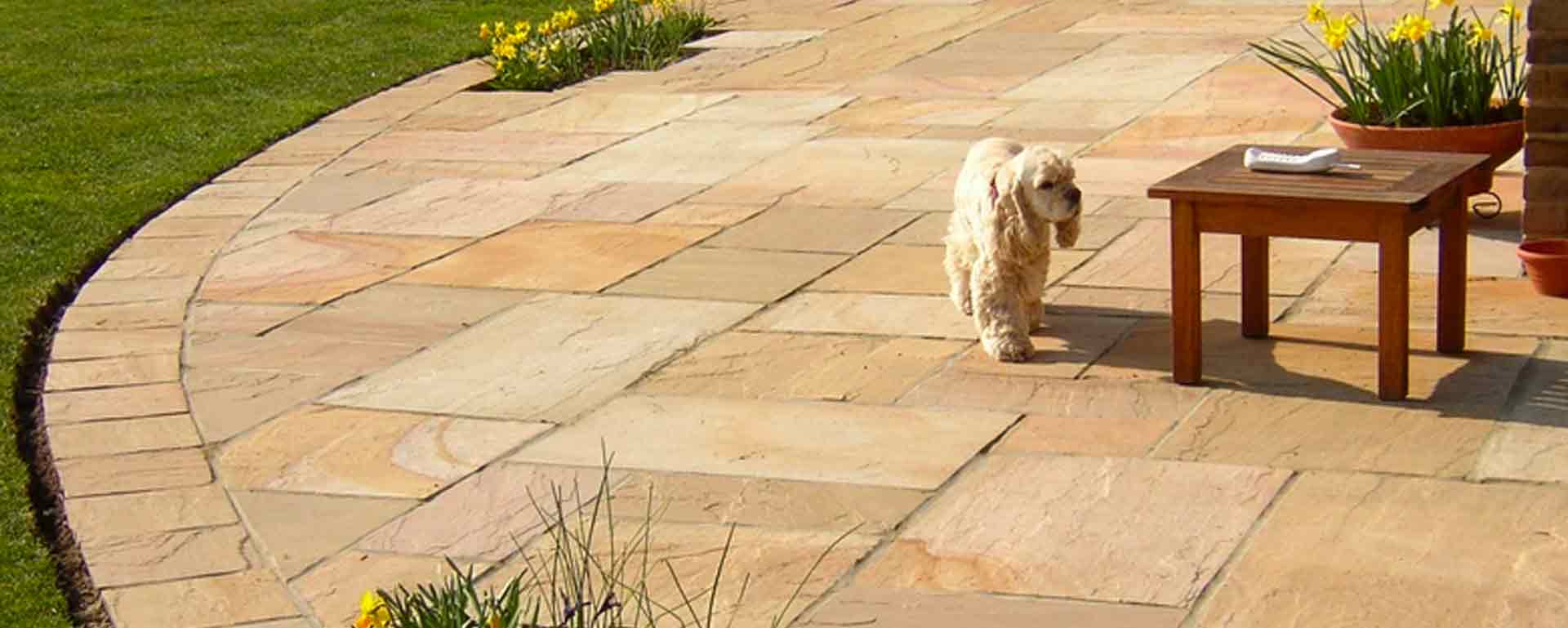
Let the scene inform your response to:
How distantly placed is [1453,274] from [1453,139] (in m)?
1.46

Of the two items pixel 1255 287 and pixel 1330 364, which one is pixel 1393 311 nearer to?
pixel 1330 364

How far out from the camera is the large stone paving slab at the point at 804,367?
234 inches

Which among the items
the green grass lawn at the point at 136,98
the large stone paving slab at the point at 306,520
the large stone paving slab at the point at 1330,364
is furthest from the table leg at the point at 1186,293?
the green grass lawn at the point at 136,98

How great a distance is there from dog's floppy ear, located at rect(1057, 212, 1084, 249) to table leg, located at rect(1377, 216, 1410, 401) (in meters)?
0.87

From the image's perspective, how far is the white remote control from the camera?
5680 mm

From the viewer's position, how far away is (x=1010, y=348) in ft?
19.9

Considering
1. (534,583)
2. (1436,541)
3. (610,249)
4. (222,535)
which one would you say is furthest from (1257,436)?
(610,249)

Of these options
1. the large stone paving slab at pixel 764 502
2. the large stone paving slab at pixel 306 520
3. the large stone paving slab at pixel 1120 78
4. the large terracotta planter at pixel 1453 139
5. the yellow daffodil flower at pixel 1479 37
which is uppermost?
the yellow daffodil flower at pixel 1479 37

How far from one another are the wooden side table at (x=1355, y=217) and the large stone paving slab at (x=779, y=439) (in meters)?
0.60

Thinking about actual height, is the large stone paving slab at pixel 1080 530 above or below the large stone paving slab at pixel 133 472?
below

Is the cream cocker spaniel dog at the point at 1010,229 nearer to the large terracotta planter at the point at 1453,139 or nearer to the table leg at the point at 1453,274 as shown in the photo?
the table leg at the point at 1453,274

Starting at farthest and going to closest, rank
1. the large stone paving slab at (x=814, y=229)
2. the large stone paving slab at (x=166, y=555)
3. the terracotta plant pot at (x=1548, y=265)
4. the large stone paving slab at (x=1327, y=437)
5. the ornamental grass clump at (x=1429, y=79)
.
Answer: the large stone paving slab at (x=814, y=229) → the ornamental grass clump at (x=1429, y=79) → the terracotta plant pot at (x=1548, y=265) → the large stone paving slab at (x=1327, y=437) → the large stone paving slab at (x=166, y=555)

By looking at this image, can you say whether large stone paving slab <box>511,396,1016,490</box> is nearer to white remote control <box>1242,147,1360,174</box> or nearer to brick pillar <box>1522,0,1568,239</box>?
white remote control <box>1242,147,1360,174</box>

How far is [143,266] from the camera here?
785 centimetres
